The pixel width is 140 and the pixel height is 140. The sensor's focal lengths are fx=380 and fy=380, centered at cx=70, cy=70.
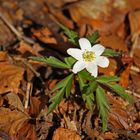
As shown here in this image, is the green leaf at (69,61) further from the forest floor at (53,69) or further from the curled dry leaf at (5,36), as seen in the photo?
the curled dry leaf at (5,36)

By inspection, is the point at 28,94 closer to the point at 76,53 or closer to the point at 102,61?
the point at 76,53

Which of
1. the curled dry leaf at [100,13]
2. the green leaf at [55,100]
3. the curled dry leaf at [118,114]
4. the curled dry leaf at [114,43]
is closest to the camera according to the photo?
the green leaf at [55,100]

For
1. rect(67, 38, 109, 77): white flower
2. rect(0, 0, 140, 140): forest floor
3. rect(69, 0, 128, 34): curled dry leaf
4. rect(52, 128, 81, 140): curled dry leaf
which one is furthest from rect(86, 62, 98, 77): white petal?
rect(69, 0, 128, 34): curled dry leaf

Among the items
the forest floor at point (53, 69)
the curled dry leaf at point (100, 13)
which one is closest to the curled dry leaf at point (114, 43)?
the forest floor at point (53, 69)

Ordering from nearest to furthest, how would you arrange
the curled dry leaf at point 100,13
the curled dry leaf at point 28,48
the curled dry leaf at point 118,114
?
the curled dry leaf at point 118,114, the curled dry leaf at point 28,48, the curled dry leaf at point 100,13

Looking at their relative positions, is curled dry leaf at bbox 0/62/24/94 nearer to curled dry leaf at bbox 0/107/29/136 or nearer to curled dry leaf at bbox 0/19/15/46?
curled dry leaf at bbox 0/107/29/136

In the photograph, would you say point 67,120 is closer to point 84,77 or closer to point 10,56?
point 84,77

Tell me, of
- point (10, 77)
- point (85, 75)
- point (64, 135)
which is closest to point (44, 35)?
point (10, 77)
